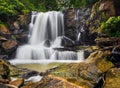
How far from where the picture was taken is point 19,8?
126 ft

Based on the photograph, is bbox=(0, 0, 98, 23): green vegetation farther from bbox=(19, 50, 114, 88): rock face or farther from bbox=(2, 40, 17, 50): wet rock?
bbox=(19, 50, 114, 88): rock face

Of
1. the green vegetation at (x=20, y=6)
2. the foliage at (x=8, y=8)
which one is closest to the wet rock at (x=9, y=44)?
the green vegetation at (x=20, y=6)

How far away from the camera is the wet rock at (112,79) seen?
10586 mm

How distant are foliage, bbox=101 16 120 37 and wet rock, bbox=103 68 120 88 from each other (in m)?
11.0

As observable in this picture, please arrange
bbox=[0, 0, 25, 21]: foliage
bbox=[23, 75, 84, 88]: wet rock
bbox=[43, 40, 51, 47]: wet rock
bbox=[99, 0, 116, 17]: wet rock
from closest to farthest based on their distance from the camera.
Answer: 1. bbox=[23, 75, 84, 88]: wet rock
2. bbox=[99, 0, 116, 17]: wet rock
3. bbox=[43, 40, 51, 47]: wet rock
4. bbox=[0, 0, 25, 21]: foliage

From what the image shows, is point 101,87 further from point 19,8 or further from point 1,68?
point 19,8

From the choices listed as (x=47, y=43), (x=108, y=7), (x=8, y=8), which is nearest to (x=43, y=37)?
(x=47, y=43)

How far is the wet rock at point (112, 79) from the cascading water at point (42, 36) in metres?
17.2

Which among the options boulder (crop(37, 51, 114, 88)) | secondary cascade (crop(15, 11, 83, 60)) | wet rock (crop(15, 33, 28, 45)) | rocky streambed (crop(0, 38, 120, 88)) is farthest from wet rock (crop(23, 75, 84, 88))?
wet rock (crop(15, 33, 28, 45))

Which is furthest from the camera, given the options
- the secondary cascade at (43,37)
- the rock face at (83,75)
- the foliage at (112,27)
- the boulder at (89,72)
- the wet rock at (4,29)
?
the wet rock at (4,29)

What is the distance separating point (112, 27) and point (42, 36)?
13.8 meters

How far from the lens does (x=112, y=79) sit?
11039 millimetres

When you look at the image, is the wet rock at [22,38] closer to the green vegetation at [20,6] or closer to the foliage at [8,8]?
the green vegetation at [20,6]

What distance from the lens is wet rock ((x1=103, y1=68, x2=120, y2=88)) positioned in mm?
10586
